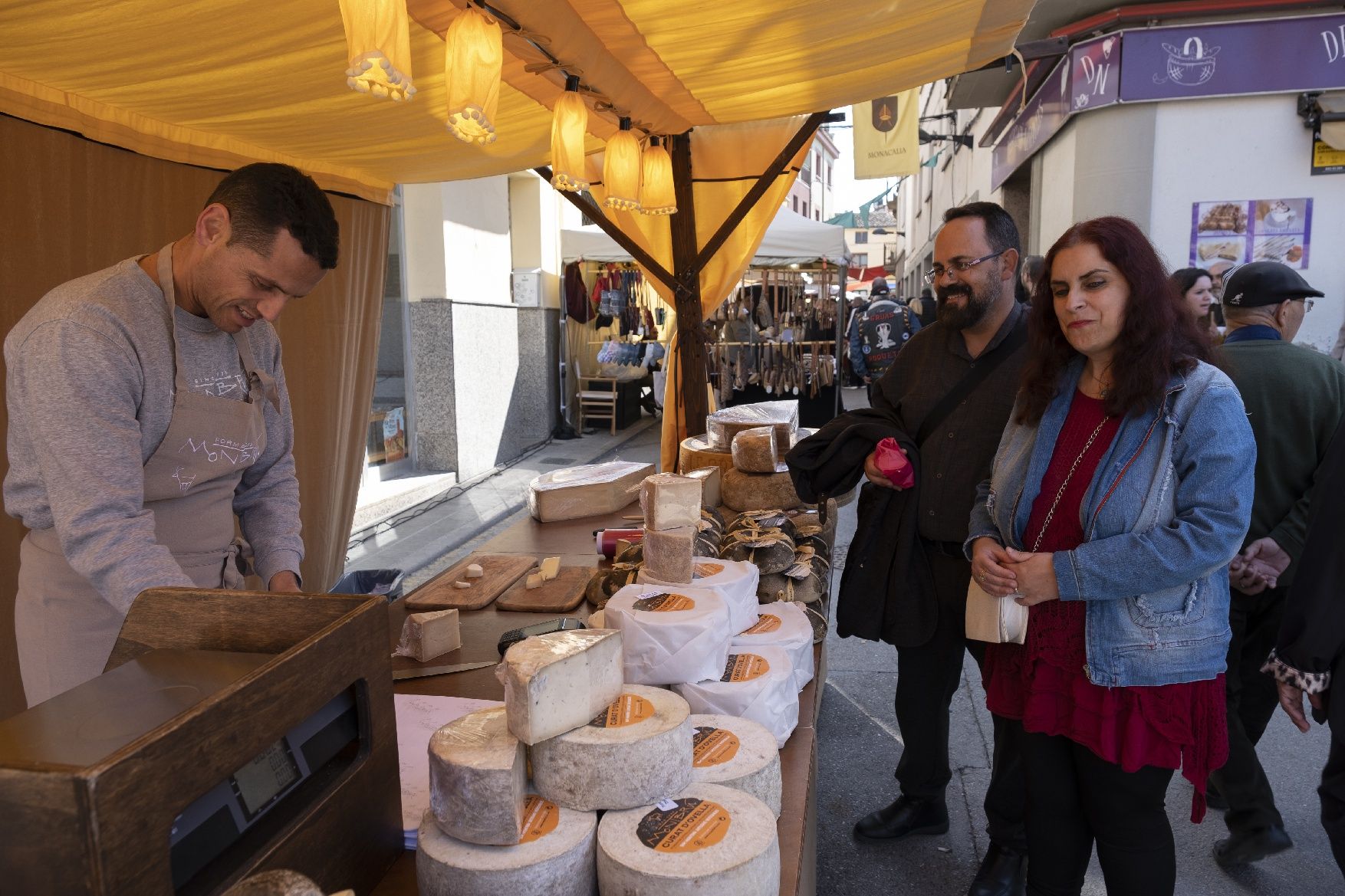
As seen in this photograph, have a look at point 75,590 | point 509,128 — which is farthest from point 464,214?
point 75,590

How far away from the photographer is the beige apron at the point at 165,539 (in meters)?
1.71

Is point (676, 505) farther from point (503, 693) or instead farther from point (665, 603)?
point (503, 693)

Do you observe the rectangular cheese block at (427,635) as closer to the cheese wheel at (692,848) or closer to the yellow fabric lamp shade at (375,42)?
the cheese wheel at (692,848)

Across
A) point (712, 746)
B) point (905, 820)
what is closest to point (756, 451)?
point (905, 820)

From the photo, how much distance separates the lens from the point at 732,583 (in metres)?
1.91

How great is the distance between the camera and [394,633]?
2.36m

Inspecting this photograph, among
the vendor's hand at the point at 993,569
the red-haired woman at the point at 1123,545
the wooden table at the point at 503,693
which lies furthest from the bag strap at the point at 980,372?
the wooden table at the point at 503,693

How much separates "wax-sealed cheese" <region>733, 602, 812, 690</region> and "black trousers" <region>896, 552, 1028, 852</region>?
0.66 metres

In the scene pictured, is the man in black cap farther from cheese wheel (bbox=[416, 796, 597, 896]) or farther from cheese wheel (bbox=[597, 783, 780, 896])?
cheese wheel (bbox=[416, 796, 597, 896])

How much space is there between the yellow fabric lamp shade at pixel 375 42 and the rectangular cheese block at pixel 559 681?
3.72 feet

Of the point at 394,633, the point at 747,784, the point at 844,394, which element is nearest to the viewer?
the point at 747,784

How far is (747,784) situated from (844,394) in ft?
51.8

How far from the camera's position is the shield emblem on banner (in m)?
10.7

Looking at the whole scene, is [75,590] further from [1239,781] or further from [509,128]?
[1239,781]
